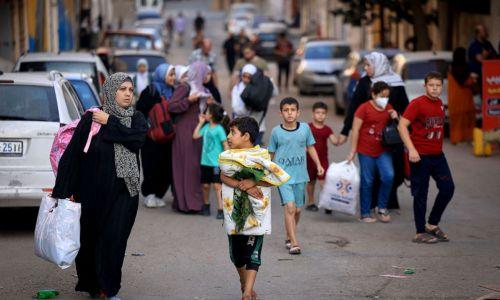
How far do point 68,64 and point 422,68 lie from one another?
706 cm

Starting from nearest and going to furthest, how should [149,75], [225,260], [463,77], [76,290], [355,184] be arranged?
1. [76,290]
2. [225,260]
3. [355,184]
4. [463,77]
5. [149,75]

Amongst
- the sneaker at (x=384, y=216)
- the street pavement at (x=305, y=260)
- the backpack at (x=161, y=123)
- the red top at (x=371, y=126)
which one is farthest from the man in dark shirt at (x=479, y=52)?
the backpack at (x=161, y=123)

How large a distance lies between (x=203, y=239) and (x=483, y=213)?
3688mm

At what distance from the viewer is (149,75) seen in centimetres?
2400

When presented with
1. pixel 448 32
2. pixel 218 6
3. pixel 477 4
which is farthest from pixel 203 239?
pixel 218 6

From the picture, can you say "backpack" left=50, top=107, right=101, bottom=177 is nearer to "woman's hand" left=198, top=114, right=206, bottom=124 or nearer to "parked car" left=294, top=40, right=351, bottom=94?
"woman's hand" left=198, top=114, right=206, bottom=124

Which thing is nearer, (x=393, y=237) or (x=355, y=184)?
(x=393, y=237)

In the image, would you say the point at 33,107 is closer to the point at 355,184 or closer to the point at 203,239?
the point at 203,239

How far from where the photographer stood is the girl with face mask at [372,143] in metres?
12.6

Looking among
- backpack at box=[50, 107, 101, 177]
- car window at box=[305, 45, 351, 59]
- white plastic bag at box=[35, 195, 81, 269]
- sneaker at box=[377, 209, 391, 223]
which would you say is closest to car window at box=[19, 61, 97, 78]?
sneaker at box=[377, 209, 391, 223]

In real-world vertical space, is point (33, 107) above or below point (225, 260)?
above

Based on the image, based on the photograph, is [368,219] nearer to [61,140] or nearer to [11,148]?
[11,148]

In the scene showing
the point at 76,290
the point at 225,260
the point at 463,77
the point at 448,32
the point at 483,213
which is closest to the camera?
the point at 76,290

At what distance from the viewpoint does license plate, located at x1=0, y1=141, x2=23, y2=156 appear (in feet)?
37.1
